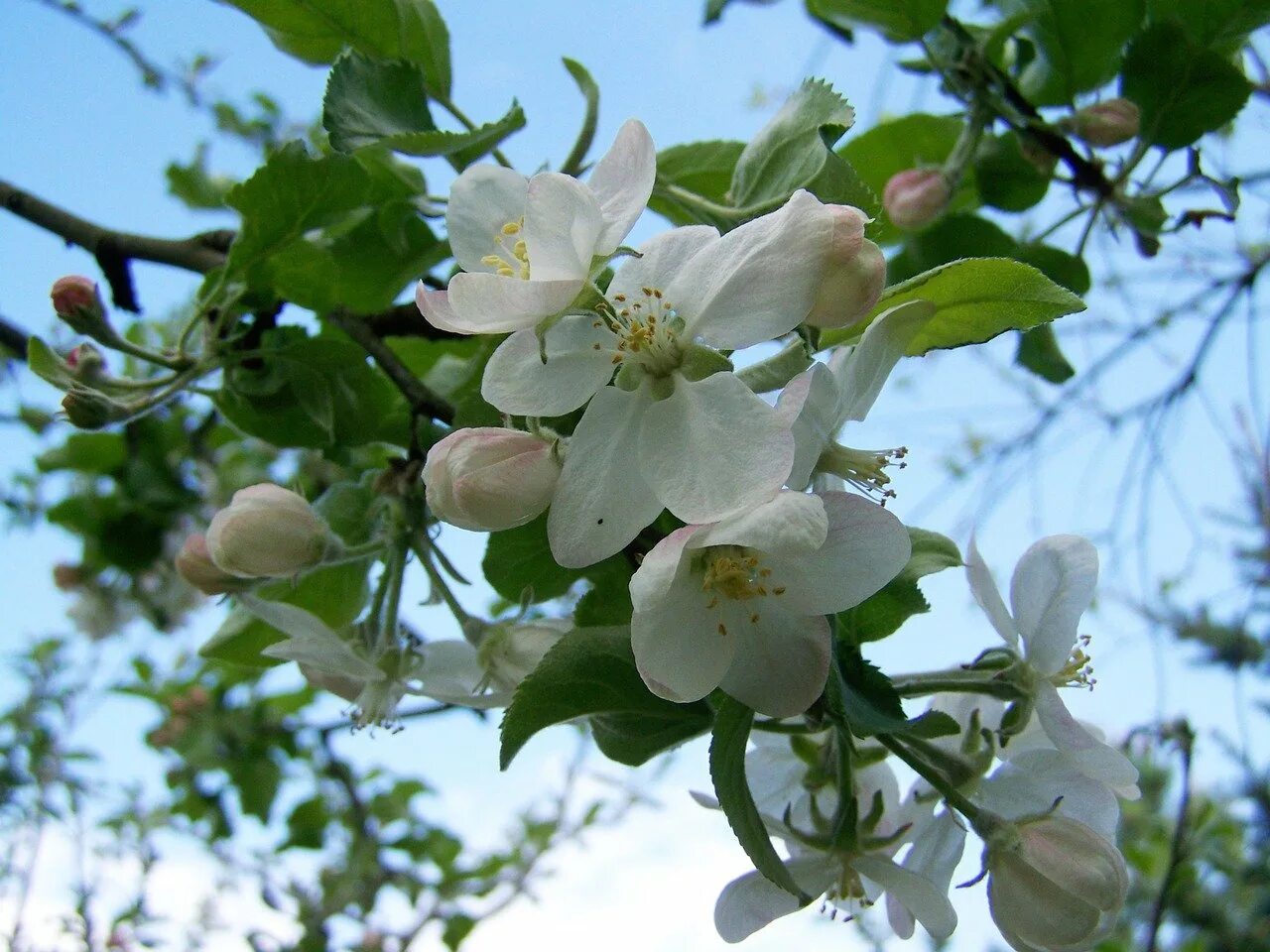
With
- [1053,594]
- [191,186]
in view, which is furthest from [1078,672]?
[191,186]

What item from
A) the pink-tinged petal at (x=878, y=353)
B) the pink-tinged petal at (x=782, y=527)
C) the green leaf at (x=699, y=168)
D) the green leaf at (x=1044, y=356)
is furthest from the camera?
the green leaf at (x=1044, y=356)

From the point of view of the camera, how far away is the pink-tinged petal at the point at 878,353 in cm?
73

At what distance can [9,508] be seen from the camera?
3.06 meters

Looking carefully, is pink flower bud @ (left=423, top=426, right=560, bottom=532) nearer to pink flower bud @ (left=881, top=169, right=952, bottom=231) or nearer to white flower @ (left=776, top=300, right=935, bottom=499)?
white flower @ (left=776, top=300, right=935, bottom=499)

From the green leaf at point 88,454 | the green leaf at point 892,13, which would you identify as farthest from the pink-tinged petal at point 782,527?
the green leaf at point 88,454

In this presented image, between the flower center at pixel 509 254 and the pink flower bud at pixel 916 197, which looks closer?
the flower center at pixel 509 254

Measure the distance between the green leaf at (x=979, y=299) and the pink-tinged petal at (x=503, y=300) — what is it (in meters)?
0.22

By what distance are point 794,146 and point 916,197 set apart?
52cm

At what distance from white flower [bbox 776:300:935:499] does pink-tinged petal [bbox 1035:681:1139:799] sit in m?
0.24

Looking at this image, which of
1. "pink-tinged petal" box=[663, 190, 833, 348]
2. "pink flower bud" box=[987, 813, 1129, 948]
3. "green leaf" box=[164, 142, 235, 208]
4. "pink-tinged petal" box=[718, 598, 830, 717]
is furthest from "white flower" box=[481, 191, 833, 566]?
"green leaf" box=[164, 142, 235, 208]

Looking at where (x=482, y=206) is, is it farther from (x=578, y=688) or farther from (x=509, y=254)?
(x=578, y=688)

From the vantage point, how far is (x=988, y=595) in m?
0.90

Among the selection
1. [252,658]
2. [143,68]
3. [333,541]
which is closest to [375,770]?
[143,68]

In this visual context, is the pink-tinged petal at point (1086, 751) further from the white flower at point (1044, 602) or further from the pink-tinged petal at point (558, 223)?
the pink-tinged petal at point (558, 223)
